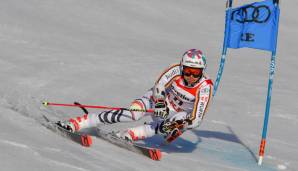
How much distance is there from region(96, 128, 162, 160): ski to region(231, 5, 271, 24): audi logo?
328 cm

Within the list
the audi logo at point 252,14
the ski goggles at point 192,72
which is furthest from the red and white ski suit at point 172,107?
the audi logo at point 252,14

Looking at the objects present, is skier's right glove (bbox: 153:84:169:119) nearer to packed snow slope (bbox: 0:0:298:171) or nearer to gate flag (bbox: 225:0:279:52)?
packed snow slope (bbox: 0:0:298:171)

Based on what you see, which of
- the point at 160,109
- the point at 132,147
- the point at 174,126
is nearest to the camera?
the point at 132,147

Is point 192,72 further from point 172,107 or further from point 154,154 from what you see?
point 154,154

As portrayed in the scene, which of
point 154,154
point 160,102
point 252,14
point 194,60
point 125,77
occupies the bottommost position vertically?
point 154,154

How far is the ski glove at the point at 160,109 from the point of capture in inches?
388

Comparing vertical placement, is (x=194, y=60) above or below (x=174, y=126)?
above

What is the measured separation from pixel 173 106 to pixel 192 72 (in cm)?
70

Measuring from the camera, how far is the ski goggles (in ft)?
32.7

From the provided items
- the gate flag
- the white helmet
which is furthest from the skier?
the gate flag

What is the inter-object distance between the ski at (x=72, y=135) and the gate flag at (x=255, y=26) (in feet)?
12.1

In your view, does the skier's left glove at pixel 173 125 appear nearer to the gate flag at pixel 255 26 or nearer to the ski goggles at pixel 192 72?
the ski goggles at pixel 192 72

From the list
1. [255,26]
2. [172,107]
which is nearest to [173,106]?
[172,107]

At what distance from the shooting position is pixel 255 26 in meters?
11.4
